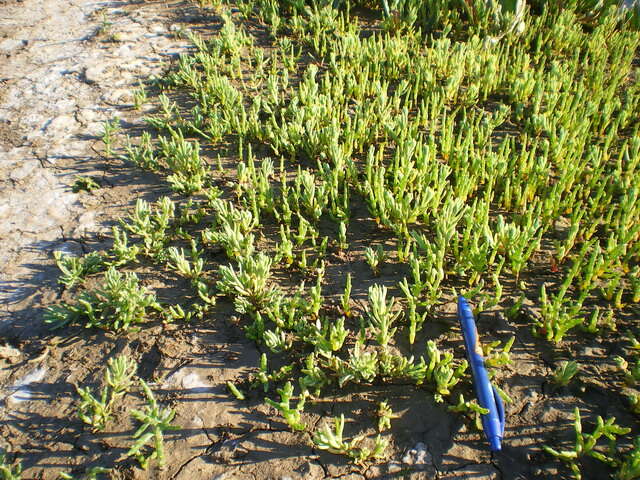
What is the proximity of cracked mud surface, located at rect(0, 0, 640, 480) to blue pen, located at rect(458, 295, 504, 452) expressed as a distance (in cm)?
12

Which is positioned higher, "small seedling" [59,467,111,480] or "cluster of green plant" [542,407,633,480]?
"cluster of green plant" [542,407,633,480]

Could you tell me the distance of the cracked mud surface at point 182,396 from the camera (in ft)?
7.33

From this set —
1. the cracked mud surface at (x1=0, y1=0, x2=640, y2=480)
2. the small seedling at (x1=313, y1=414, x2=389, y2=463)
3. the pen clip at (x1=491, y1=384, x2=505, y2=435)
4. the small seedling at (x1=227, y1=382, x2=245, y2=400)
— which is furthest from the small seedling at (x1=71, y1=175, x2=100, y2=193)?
A: the pen clip at (x1=491, y1=384, x2=505, y2=435)

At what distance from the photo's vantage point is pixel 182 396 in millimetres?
2531

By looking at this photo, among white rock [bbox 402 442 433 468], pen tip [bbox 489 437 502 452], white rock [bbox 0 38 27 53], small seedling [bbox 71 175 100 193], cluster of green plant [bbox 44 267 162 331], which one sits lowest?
white rock [bbox 402 442 433 468]

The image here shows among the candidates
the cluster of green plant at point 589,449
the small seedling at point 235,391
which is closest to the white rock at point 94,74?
the small seedling at point 235,391

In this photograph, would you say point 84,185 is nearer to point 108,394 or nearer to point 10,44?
point 108,394

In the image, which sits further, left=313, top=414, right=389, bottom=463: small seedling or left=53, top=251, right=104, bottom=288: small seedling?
left=53, top=251, right=104, bottom=288: small seedling

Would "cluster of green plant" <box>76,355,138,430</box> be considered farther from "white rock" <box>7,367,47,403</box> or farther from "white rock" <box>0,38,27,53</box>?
"white rock" <box>0,38,27,53</box>

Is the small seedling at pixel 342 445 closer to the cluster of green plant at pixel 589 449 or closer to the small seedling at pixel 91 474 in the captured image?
the cluster of green plant at pixel 589 449

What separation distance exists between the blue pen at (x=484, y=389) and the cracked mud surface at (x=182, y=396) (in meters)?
0.12

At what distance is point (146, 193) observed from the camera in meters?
3.92

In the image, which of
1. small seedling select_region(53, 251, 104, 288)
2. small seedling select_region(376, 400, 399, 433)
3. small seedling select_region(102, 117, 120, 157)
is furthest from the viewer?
small seedling select_region(102, 117, 120, 157)

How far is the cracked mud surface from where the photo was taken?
223 centimetres
